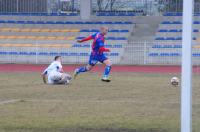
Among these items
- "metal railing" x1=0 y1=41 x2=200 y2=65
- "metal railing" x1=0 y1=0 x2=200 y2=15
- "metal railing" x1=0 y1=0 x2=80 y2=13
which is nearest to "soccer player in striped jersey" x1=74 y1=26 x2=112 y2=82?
Answer: "metal railing" x1=0 y1=41 x2=200 y2=65

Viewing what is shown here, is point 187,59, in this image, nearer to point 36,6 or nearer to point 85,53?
point 85,53

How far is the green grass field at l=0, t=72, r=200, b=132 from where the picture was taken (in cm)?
1051

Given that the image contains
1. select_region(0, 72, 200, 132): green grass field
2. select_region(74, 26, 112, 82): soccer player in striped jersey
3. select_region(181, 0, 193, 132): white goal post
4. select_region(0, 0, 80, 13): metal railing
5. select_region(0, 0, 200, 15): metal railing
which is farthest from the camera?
select_region(0, 0, 80, 13): metal railing

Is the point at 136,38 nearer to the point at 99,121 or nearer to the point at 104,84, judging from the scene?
the point at 104,84

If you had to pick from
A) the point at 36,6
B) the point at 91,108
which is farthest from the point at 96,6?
the point at 91,108

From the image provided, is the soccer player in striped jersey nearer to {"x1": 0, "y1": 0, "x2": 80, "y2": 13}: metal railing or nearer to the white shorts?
the white shorts

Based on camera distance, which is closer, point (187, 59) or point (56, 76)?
point (187, 59)

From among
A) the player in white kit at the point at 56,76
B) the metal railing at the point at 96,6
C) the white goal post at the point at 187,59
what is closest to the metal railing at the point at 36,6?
the metal railing at the point at 96,6

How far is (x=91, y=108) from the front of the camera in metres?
12.9

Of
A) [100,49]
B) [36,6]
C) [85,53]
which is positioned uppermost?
[36,6]

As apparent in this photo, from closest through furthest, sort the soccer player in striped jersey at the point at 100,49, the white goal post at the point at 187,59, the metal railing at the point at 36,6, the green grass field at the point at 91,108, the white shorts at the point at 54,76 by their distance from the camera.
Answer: the white goal post at the point at 187,59 → the green grass field at the point at 91,108 → the white shorts at the point at 54,76 → the soccer player in striped jersey at the point at 100,49 → the metal railing at the point at 36,6

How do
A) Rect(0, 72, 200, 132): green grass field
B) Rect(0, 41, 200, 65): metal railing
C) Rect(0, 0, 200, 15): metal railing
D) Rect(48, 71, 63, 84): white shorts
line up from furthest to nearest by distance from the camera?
Rect(0, 0, 200, 15): metal railing → Rect(0, 41, 200, 65): metal railing → Rect(48, 71, 63, 84): white shorts → Rect(0, 72, 200, 132): green grass field

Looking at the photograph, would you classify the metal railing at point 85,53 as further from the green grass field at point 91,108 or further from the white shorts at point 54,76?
the green grass field at point 91,108

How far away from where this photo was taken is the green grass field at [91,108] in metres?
10.5
